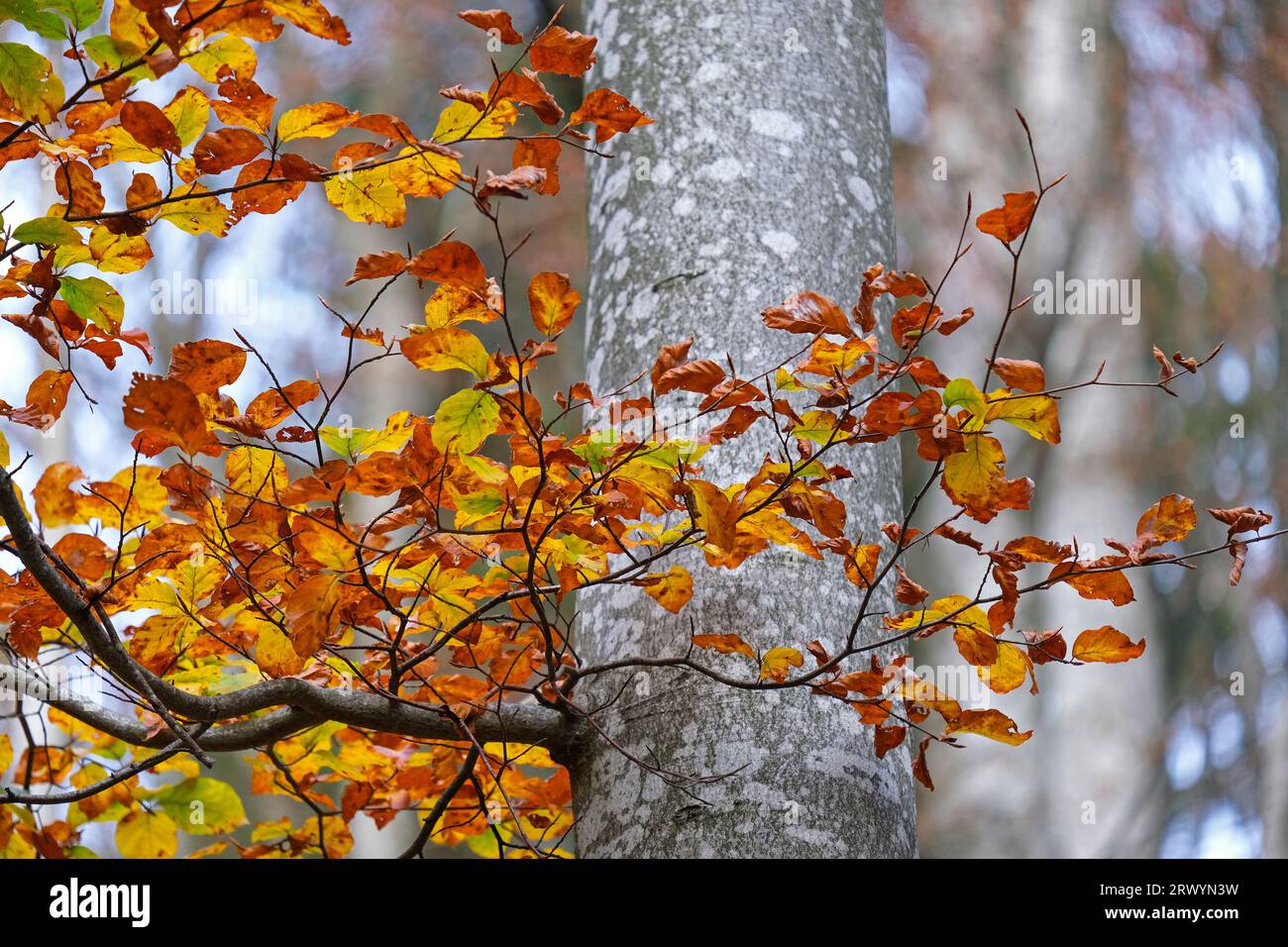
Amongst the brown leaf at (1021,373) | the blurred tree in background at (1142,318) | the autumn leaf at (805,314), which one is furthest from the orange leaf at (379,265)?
the blurred tree in background at (1142,318)

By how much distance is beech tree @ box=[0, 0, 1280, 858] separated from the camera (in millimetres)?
1063

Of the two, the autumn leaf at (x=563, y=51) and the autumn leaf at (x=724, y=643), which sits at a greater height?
the autumn leaf at (x=563, y=51)

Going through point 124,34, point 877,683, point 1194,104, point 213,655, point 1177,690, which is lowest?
point 877,683

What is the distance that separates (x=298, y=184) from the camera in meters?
1.13

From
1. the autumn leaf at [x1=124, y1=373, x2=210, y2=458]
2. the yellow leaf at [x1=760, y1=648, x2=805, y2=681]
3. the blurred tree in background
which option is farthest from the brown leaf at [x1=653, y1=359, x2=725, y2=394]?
the blurred tree in background

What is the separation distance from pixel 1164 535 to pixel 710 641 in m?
0.47

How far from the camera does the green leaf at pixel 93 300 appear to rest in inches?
44.4

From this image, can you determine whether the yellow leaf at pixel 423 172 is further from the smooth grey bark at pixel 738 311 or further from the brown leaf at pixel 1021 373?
the brown leaf at pixel 1021 373

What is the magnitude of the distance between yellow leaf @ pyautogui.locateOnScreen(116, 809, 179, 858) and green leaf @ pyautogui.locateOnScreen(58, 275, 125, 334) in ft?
2.56

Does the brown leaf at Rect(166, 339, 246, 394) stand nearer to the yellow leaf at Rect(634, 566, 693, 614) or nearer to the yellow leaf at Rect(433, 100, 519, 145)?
the yellow leaf at Rect(433, 100, 519, 145)

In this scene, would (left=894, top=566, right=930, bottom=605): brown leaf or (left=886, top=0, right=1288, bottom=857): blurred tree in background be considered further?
(left=886, top=0, right=1288, bottom=857): blurred tree in background

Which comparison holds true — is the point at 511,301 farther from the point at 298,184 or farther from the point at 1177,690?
the point at 298,184

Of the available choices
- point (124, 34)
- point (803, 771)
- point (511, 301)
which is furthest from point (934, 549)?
point (124, 34)

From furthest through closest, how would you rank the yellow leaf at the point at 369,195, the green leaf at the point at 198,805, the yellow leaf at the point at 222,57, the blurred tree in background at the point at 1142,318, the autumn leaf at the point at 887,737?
the blurred tree in background at the point at 1142,318 < the green leaf at the point at 198,805 < the autumn leaf at the point at 887,737 < the yellow leaf at the point at 369,195 < the yellow leaf at the point at 222,57
